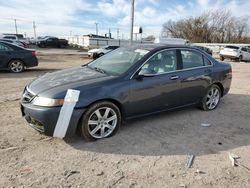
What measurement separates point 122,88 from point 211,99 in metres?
2.71

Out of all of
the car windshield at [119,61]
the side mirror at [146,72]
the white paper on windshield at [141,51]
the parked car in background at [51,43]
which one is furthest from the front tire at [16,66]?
the parked car in background at [51,43]

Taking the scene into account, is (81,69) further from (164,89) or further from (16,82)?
(16,82)

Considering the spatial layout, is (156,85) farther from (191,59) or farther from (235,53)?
(235,53)

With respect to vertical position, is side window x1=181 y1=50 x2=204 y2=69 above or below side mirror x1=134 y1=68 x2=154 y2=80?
above

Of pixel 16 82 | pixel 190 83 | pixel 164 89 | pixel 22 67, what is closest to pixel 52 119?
pixel 164 89

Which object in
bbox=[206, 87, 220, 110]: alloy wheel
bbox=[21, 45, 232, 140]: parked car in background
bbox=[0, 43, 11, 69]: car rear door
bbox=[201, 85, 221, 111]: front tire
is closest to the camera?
bbox=[21, 45, 232, 140]: parked car in background

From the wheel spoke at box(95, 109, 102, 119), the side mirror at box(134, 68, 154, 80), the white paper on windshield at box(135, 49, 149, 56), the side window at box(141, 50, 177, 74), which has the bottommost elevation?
the wheel spoke at box(95, 109, 102, 119)

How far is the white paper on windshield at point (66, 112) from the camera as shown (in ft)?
12.1

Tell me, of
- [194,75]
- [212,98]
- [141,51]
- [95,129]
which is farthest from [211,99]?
[95,129]

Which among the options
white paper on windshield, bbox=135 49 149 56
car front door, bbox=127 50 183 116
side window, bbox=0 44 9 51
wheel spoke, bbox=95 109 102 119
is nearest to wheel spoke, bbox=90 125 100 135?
wheel spoke, bbox=95 109 102 119

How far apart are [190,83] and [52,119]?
2.89 meters

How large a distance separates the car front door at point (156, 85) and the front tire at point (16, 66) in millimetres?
8272

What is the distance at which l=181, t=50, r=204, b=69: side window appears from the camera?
5.28 meters

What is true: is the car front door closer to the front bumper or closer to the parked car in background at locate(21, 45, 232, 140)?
the parked car in background at locate(21, 45, 232, 140)
